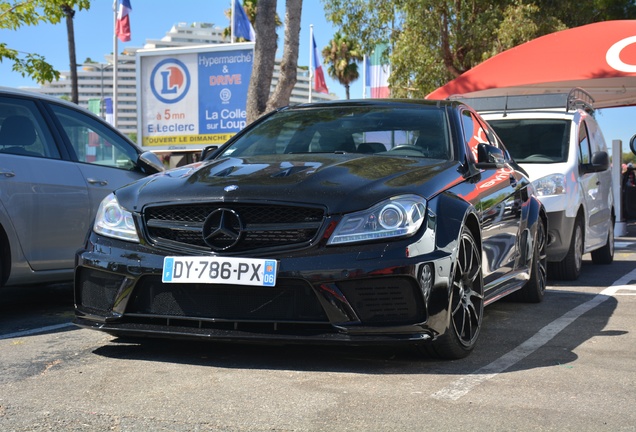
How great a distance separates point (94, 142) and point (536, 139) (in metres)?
4.71

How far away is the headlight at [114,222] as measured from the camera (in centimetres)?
504

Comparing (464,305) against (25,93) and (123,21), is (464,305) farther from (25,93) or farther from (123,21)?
(123,21)

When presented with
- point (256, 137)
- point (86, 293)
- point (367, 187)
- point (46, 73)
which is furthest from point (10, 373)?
point (46, 73)

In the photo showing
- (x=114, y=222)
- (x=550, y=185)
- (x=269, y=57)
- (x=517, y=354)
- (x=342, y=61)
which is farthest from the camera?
(x=342, y=61)

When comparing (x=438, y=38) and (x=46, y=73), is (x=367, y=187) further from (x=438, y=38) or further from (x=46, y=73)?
(x=438, y=38)

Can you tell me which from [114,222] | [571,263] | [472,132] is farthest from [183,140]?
[114,222]

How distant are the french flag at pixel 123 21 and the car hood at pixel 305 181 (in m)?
28.9

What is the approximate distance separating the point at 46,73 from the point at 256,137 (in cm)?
1083

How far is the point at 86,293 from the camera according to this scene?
17.0ft

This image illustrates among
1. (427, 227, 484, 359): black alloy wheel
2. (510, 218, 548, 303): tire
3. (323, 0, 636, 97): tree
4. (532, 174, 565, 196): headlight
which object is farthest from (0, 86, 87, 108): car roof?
(323, 0, 636, 97): tree

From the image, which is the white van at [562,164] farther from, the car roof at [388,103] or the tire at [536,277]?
the car roof at [388,103]

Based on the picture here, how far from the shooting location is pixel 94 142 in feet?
25.2

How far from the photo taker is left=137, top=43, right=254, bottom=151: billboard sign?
90.7ft

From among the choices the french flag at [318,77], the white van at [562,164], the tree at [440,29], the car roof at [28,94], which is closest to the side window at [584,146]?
the white van at [562,164]
